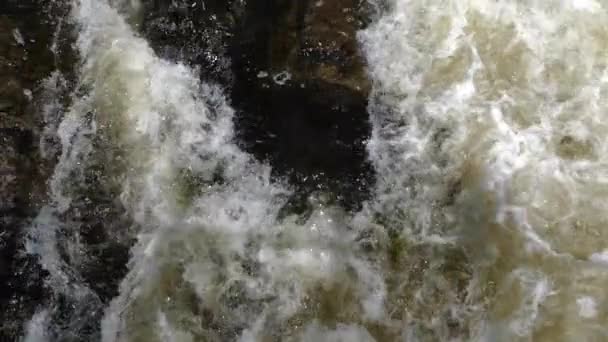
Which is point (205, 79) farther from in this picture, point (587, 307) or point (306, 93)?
point (587, 307)

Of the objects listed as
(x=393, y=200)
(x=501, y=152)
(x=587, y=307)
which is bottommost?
(x=587, y=307)

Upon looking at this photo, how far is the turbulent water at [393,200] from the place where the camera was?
527 centimetres

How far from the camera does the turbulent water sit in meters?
5.27

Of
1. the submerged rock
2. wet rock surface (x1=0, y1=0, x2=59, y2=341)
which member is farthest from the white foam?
wet rock surface (x1=0, y1=0, x2=59, y2=341)

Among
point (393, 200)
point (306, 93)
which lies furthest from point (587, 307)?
point (306, 93)

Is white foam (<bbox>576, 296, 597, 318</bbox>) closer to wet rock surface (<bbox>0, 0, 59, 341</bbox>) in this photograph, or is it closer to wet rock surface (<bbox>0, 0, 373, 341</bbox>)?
wet rock surface (<bbox>0, 0, 373, 341</bbox>)

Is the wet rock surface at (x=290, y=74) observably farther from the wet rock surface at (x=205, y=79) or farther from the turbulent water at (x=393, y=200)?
the turbulent water at (x=393, y=200)

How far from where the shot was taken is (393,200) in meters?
5.75

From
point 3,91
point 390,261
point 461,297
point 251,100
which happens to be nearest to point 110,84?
point 3,91

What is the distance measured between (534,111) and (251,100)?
2.99 meters

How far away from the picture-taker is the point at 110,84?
20.8 ft

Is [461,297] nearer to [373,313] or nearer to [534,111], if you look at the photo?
[373,313]

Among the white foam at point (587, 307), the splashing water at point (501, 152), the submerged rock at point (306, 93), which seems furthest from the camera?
the submerged rock at point (306, 93)

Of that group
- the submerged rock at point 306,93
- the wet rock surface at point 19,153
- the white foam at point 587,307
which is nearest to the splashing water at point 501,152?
A: the white foam at point 587,307
